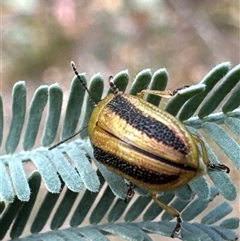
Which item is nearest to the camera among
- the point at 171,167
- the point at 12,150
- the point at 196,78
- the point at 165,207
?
the point at 171,167

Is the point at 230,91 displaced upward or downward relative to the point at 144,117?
upward

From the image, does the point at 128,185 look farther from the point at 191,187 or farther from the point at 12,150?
the point at 12,150

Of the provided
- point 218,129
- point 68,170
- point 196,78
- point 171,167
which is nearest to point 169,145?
point 171,167

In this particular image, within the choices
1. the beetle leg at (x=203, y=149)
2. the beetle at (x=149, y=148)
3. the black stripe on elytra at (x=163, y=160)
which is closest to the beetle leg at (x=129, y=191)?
the beetle at (x=149, y=148)

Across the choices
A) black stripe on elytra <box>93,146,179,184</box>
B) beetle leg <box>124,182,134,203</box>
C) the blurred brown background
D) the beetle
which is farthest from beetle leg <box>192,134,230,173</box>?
the blurred brown background

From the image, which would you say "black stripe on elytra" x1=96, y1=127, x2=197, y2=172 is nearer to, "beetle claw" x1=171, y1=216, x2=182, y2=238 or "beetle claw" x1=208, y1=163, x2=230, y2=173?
"beetle claw" x1=208, y1=163, x2=230, y2=173

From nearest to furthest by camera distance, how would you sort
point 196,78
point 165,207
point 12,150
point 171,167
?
point 171,167, point 165,207, point 12,150, point 196,78

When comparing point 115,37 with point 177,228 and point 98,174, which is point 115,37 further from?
point 177,228
